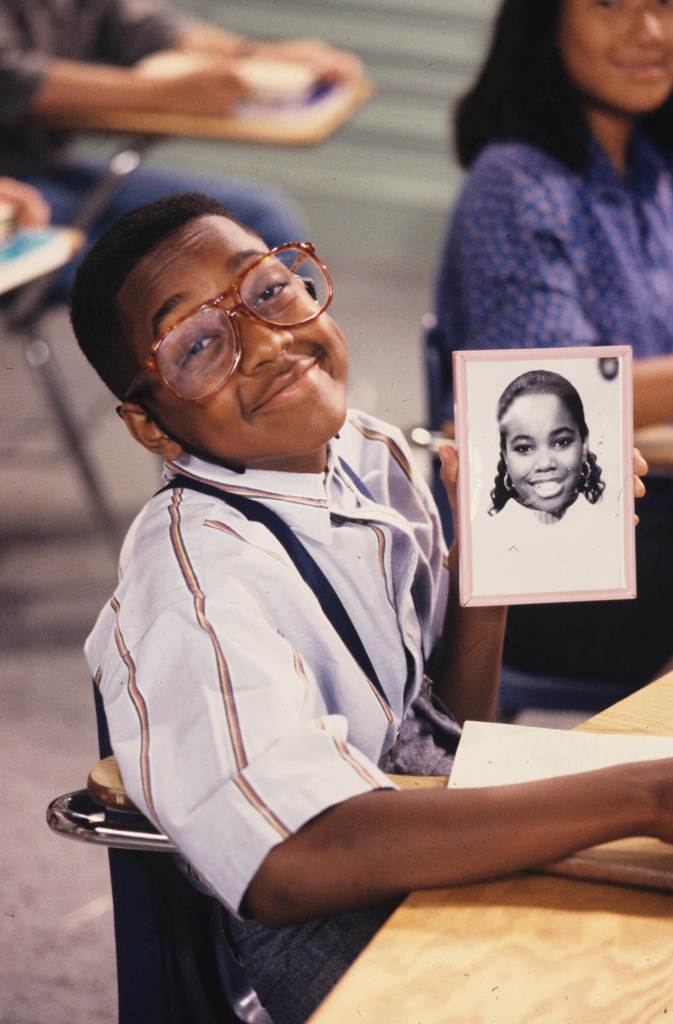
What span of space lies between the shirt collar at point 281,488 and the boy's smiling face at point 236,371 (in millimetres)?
12

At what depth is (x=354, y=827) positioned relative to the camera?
35.5 inches

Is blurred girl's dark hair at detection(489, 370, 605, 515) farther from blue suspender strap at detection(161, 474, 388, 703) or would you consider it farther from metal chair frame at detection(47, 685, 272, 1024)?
metal chair frame at detection(47, 685, 272, 1024)

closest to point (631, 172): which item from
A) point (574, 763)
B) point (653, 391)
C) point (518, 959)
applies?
point (653, 391)

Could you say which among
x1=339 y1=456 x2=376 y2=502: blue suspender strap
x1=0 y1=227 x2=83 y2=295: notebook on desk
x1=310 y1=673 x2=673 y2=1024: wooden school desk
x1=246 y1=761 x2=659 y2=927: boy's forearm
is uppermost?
x1=0 y1=227 x2=83 y2=295: notebook on desk

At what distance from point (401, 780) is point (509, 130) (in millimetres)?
1338

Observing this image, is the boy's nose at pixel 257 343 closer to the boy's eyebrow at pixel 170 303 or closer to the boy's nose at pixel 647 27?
the boy's eyebrow at pixel 170 303

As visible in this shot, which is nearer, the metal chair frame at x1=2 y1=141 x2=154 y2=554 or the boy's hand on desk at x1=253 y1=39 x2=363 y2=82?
the metal chair frame at x1=2 y1=141 x2=154 y2=554

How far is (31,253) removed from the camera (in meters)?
2.40

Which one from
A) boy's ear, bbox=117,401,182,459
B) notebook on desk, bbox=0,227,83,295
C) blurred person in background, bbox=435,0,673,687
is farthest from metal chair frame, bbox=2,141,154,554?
boy's ear, bbox=117,401,182,459

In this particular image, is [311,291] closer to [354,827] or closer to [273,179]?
[354,827]

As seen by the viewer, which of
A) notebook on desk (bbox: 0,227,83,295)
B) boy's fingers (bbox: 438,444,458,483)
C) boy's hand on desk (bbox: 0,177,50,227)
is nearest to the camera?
boy's fingers (bbox: 438,444,458,483)

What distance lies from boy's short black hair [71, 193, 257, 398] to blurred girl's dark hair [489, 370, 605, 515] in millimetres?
310

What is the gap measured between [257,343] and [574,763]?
16.1 inches

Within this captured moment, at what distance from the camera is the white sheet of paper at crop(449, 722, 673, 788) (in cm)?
100
